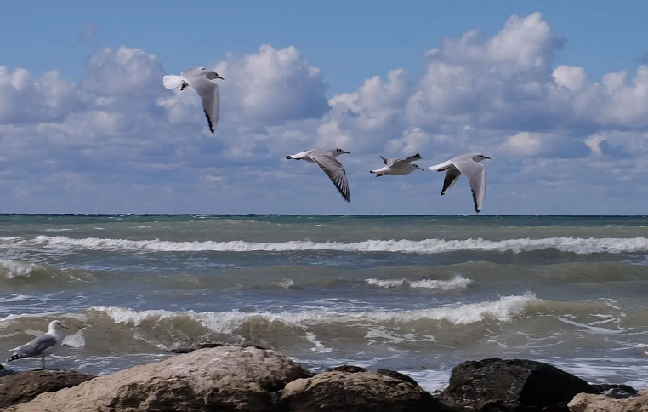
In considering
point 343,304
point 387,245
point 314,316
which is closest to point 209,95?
point 314,316

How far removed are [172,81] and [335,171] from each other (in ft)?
5.15

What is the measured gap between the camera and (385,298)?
13.3 meters

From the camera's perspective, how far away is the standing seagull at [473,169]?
7.32m

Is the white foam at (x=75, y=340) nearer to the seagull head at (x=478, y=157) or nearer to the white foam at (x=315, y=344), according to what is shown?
the white foam at (x=315, y=344)

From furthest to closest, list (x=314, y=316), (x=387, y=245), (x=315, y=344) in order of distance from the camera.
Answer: (x=387, y=245)
(x=314, y=316)
(x=315, y=344)

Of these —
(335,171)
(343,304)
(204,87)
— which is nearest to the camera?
(335,171)

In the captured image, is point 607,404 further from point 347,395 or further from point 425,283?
point 425,283

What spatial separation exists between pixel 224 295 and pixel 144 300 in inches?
49.9

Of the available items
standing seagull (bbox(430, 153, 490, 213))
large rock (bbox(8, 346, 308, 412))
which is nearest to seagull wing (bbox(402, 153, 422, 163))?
standing seagull (bbox(430, 153, 490, 213))

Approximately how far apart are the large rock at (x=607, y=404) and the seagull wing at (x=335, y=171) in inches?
91.6

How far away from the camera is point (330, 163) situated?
741 cm

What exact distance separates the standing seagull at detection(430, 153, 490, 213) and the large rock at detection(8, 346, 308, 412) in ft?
8.28

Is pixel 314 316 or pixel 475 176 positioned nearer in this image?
pixel 475 176

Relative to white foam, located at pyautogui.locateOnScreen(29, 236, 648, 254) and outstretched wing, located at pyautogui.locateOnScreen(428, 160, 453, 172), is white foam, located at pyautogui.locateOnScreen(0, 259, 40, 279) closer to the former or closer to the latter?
white foam, located at pyautogui.locateOnScreen(29, 236, 648, 254)
